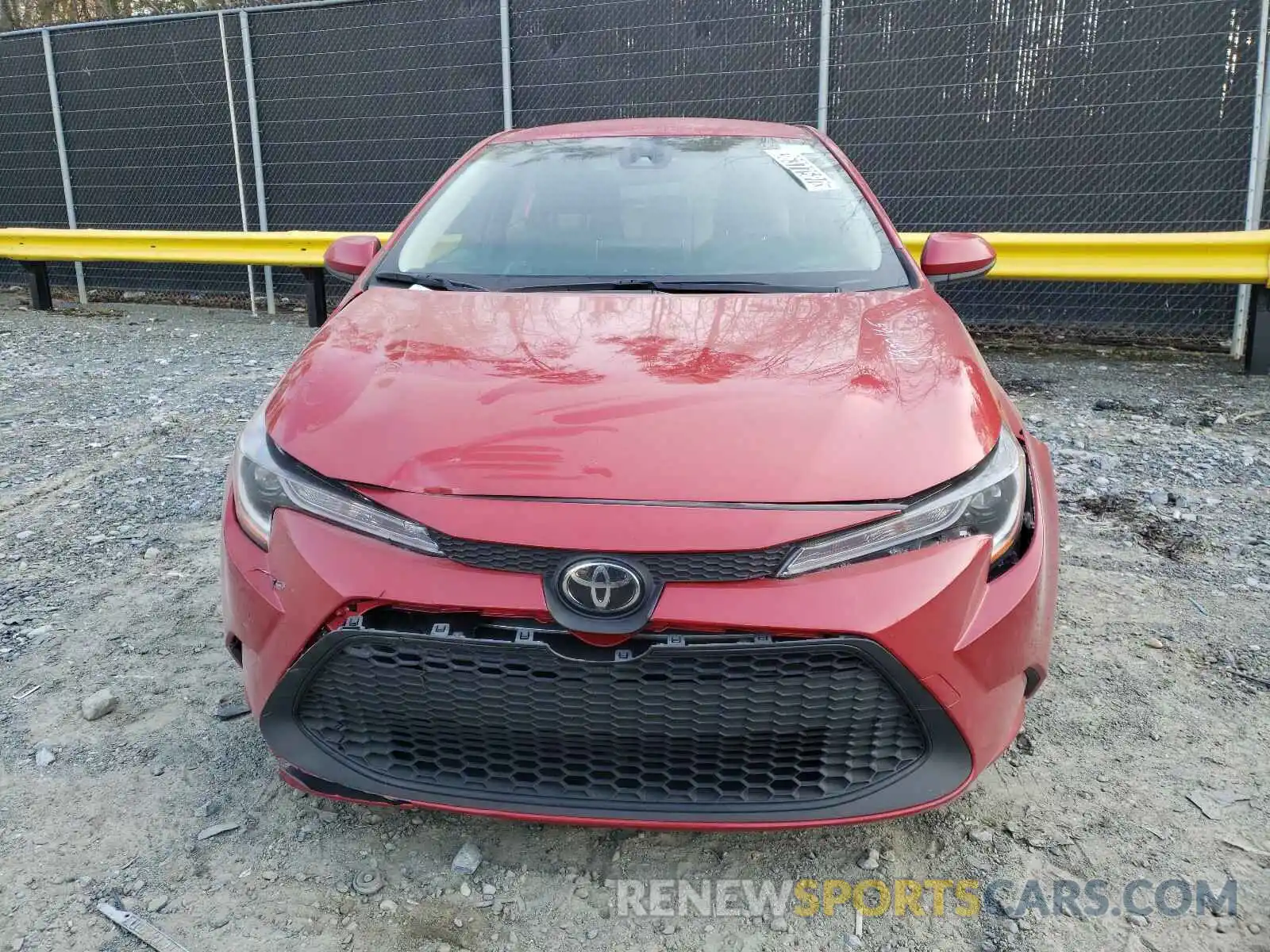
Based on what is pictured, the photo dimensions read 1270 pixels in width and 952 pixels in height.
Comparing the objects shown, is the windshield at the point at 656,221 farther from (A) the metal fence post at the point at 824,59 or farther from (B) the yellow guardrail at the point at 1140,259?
(A) the metal fence post at the point at 824,59

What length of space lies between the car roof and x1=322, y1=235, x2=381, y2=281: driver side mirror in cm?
74

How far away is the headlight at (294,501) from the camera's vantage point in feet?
5.77

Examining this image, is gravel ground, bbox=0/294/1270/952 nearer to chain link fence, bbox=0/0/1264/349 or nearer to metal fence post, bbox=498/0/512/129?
chain link fence, bbox=0/0/1264/349

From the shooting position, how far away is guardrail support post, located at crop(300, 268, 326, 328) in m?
7.46

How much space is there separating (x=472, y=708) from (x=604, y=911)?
20.1 inches

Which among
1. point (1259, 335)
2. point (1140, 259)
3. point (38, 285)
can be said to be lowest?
point (1259, 335)

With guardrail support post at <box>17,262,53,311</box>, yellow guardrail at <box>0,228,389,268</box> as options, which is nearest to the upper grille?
yellow guardrail at <box>0,228,389,268</box>

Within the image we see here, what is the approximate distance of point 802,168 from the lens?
128 inches

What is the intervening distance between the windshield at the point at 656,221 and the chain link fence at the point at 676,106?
4.04m

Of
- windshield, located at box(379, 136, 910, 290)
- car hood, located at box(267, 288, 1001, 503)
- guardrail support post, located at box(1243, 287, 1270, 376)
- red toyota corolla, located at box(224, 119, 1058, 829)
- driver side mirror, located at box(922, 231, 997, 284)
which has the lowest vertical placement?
guardrail support post, located at box(1243, 287, 1270, 376)

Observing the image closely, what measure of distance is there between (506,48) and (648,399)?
6496 mm

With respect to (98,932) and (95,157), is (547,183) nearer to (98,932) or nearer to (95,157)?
(98,932)

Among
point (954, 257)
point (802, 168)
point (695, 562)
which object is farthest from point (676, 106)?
point (695, 562)

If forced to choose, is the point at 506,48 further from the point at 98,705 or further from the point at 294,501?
the point at 294,501
